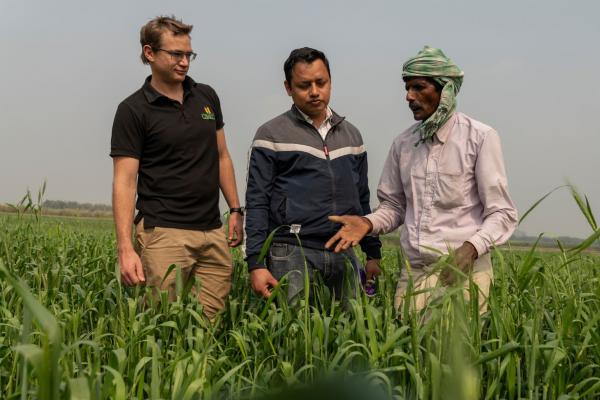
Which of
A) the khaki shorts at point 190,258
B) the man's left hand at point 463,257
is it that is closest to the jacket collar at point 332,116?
the khaki shorts at point 190,258

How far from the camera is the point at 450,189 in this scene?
3121 millimetres

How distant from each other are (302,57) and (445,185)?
41.4 inches

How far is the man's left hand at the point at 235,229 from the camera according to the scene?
420cm

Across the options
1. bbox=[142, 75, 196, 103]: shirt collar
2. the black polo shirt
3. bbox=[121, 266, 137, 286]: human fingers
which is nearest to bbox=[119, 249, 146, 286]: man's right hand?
bbox=[121, 266, 137, 286]: human fingers

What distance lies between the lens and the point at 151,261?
3902 millimetres

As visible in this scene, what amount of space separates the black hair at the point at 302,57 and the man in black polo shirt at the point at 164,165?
2.02 feet

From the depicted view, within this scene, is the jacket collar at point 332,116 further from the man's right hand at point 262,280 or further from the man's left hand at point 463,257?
the man's left hand at point 463,257

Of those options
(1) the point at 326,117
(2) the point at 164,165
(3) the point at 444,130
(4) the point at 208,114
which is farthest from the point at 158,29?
(3) the point at 444,130

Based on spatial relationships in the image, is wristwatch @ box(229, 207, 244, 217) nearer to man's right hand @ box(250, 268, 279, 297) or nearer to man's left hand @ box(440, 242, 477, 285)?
man's right hand @ box(250, 268, 279, 297)

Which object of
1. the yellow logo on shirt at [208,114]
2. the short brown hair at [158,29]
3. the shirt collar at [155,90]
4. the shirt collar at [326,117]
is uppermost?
the short brown hair at [158,29]

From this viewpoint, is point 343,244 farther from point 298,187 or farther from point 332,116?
point 332,116

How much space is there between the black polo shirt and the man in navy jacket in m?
0.40

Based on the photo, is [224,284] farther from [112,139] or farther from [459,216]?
[459,216]

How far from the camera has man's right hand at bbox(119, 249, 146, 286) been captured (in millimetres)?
3736
